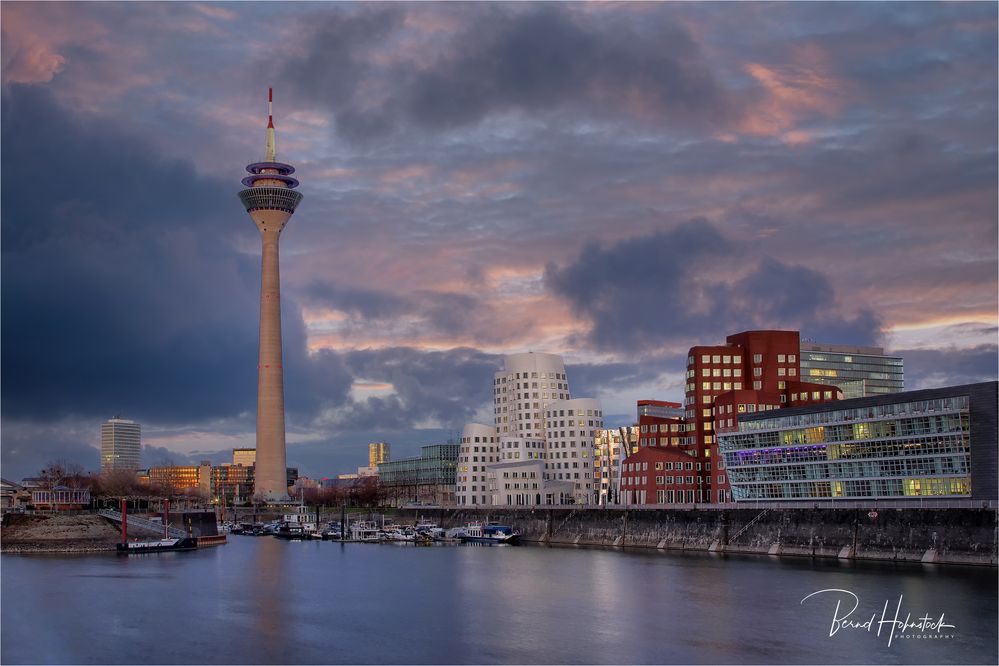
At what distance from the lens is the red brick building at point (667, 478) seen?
17062cm

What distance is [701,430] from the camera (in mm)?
174000

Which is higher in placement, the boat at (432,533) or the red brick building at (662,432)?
the red brick building at (662,432)

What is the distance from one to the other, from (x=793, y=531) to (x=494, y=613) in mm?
53473

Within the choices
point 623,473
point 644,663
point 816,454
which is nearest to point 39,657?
point 644,663

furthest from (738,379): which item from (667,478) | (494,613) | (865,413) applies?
(494,613)

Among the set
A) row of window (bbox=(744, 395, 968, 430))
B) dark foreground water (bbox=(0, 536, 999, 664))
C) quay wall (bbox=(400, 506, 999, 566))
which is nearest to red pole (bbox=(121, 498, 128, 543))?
dark foreground water (bbox=(0, 536, 999, 664))

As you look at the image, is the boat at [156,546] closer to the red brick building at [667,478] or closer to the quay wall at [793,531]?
the quay wall at [793,531]

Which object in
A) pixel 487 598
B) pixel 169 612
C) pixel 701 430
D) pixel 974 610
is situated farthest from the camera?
pixel 701 430

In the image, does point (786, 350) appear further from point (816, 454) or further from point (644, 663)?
point (644, 663)

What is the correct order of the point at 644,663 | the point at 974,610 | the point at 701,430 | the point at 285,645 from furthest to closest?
1. the point at 701,430
2. the point at 974,610
3. the point at 285,645
4. the point at 644,663

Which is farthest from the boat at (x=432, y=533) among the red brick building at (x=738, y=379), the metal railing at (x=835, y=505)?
the red brick building at (x=738, y=379)

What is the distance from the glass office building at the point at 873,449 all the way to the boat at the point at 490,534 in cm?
3977

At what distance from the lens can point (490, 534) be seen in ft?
575

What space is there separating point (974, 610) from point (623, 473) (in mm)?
106606
